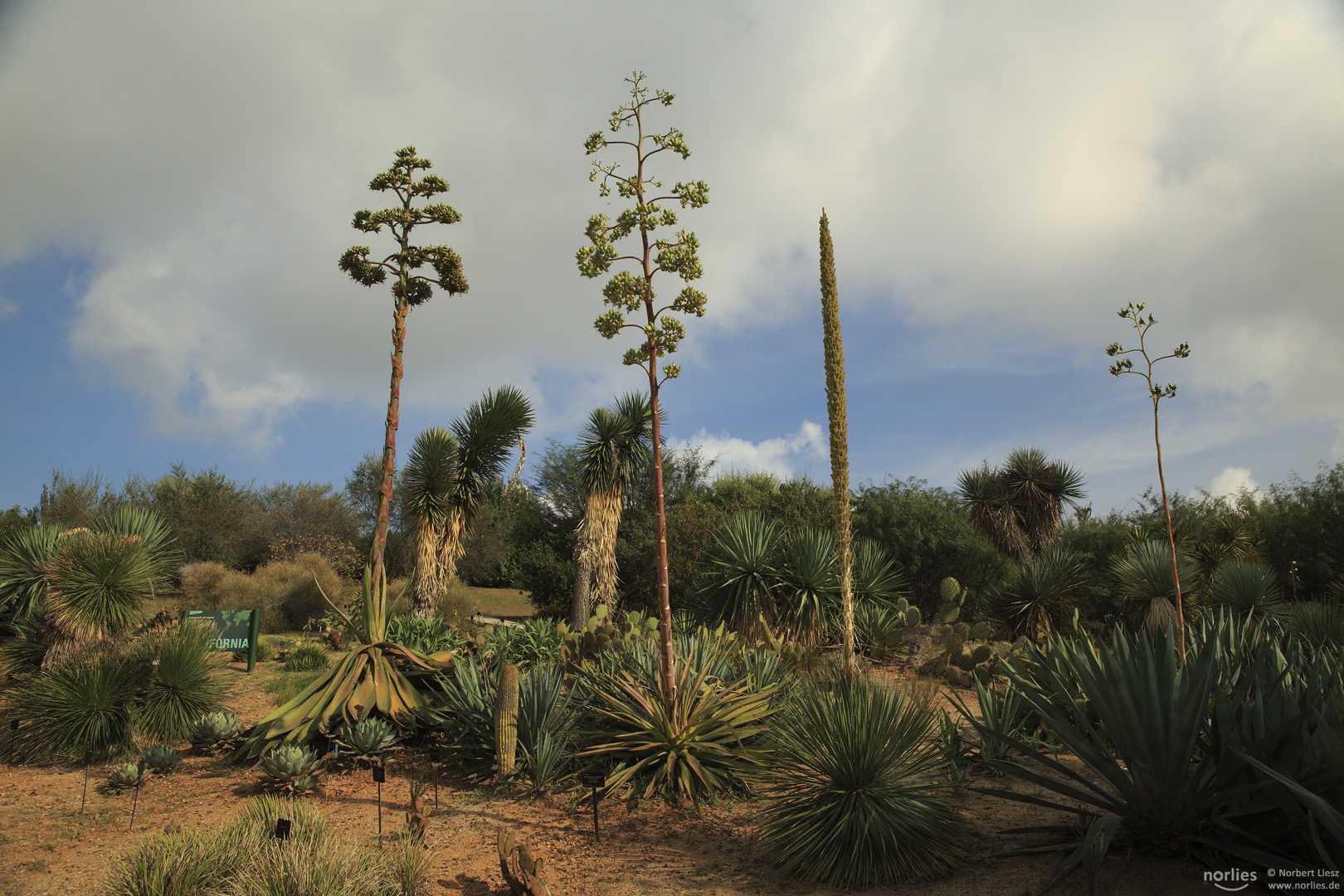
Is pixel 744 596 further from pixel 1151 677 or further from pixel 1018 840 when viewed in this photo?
pixel 1151 677

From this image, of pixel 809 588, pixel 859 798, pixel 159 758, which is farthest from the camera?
pixel 809 588

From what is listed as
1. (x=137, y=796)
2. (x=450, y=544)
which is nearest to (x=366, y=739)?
(x=137, y=796)

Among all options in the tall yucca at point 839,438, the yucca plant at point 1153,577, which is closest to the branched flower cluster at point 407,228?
the tall yucca at point 839,438

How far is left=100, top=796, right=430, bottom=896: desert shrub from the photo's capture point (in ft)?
13.6

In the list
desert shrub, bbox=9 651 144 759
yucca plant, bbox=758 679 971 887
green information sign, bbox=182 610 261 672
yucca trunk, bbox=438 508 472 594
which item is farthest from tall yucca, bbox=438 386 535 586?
yucca plant, bbox=758 679 971 887

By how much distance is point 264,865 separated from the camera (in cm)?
427

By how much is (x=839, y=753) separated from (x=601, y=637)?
437 cm

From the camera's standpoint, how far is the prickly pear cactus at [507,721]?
689 centimetres

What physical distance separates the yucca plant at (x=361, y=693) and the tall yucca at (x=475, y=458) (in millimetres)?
8212

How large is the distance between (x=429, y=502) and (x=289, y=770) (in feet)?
33.4

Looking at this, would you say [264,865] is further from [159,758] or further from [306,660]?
[306,660]

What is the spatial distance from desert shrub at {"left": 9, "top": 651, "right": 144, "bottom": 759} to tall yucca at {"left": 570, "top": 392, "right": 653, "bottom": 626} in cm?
1096

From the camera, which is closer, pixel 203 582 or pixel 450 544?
pixel 450 544

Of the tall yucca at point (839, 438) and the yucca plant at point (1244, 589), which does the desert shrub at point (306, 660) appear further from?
the yucca plant at point (1244, 589)
